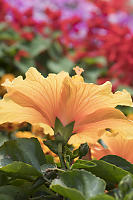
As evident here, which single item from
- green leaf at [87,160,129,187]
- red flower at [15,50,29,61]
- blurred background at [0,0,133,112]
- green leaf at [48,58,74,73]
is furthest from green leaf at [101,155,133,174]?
red flower at [15,50,29,61]

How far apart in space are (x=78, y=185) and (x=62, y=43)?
6.01ft

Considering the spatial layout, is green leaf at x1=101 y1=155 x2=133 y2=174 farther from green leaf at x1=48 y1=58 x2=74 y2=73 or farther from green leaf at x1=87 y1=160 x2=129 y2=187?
green leaf at x1=48 y1=58 x2=74 y2=73

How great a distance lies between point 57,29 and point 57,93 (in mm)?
1774

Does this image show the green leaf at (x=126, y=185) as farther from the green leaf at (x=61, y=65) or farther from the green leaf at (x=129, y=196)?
the green leaf at (x=61, y=65)

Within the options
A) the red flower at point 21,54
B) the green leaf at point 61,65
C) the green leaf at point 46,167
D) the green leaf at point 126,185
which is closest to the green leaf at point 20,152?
the green leaf at point 46,167

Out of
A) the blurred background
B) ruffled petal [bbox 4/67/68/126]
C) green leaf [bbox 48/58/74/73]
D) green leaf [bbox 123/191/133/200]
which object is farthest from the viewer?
green leaf [bbox 48/58/74/73]

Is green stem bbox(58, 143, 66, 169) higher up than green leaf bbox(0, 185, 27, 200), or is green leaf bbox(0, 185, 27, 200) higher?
green stem bbox(58, 143, 66, 169)

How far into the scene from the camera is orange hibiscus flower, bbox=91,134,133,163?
0.50 m

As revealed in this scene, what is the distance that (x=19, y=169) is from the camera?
407 mm

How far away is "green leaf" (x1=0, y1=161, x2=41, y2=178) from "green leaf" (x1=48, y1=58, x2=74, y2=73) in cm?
144

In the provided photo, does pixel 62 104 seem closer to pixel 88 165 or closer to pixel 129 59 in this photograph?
→ pixel 88 165

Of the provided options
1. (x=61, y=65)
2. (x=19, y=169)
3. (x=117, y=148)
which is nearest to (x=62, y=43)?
(x=61, y=65)

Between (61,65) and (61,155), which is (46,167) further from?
(61,65)

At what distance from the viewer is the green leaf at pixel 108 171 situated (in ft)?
1.35
